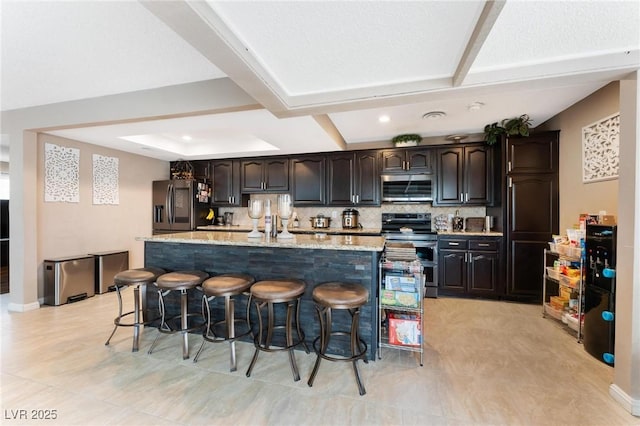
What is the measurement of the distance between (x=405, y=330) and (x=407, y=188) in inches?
103

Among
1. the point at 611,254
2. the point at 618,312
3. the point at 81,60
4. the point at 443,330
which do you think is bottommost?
Result: the point at 443,330

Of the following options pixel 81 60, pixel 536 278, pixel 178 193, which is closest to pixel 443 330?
pixel 536 278

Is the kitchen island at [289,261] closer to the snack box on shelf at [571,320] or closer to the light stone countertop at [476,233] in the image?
the light stone countertop at [476,233]

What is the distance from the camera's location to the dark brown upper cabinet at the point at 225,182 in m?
5.23

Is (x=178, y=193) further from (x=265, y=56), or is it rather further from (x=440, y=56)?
(x=440, y=56)

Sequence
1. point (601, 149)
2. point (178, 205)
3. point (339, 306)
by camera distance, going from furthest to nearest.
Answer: point (178, 205) < point (601, 149) < point (339, 306)

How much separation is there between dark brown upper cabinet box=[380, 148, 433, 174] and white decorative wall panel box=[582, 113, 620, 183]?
5.72ft

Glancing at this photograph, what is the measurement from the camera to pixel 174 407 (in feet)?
5.63

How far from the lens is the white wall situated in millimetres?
3641

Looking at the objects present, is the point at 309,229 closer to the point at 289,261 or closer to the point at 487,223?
the point at 289,261

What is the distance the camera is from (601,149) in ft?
9.12

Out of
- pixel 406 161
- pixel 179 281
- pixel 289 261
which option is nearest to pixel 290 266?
pixel 289 261

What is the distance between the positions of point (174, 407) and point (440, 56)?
280cm

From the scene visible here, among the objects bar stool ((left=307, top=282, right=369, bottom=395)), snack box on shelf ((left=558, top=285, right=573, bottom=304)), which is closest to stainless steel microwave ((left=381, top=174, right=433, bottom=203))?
snack box on shelf ((left=558, top=285, right=573, bottom=304))
